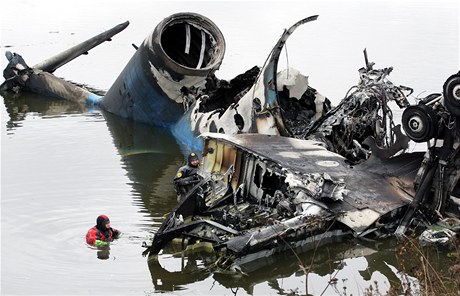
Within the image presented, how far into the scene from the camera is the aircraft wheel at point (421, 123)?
11641mm

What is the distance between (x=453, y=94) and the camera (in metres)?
11.2

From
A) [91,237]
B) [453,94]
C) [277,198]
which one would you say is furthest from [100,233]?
[453,94]

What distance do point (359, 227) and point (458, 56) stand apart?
18.3 meters

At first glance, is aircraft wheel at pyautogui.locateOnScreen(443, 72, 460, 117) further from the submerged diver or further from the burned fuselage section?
the submerged diver

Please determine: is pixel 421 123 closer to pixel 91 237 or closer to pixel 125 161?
pixel 91 237

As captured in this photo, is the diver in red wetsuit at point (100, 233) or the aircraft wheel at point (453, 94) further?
the diver in red wetsuit at point (100, 233)

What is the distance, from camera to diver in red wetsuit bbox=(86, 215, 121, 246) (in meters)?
12.0

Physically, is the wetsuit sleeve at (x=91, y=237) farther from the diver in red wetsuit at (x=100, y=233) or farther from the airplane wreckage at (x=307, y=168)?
the airplane wreckage at (x=307, y=168)

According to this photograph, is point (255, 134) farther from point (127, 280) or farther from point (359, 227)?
point (127, 280)

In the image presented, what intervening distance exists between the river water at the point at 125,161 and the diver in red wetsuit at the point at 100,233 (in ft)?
0.53

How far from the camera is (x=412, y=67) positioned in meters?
26.1

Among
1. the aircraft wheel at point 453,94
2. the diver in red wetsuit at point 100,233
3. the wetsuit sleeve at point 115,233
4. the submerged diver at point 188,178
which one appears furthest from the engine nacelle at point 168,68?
the aircraft wheel at point 453,94

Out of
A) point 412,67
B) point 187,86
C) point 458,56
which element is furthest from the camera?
point 458,56

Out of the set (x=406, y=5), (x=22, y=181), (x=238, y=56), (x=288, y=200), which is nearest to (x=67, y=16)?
(x=238, y=56)
